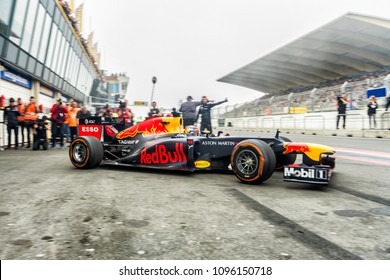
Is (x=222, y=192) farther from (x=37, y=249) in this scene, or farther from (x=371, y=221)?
(x=37, y=249)

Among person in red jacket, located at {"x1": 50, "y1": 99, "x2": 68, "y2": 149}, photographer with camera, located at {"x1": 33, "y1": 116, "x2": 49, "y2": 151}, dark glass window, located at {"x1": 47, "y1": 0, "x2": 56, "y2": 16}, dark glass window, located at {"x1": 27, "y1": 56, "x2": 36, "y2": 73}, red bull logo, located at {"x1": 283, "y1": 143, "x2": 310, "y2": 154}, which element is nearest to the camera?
red bull logo, located at {"x1": 283, "y1": 143, "x2": 310, "y2": 154}

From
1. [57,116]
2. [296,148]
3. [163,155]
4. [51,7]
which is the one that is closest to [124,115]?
[163,155]

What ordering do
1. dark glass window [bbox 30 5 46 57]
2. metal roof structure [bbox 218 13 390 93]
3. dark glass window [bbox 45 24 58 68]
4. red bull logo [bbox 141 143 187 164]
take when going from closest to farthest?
1. red bull logo [bbox 141 143 187 164]
2. dark glass window [bbox 30 5 46 57]
3. dark glass window [bbox 45 24 58 68]
4. metal roof structure [bbox 218 13 390 93]

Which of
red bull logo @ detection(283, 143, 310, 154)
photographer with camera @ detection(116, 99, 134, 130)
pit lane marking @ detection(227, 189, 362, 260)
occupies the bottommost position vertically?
pit lane marking @ detection(227, 189, 362, 260)

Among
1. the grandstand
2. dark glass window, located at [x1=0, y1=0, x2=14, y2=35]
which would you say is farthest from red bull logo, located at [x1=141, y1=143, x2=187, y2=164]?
the grandstand

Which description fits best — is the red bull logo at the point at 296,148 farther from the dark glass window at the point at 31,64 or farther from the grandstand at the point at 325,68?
the dark glass window at the point at 31,64

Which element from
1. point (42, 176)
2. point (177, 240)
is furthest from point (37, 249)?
point (42, 176)

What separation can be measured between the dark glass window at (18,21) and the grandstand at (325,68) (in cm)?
1781

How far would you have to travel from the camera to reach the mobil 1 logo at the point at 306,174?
3980mm

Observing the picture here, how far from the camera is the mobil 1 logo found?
13.1ft

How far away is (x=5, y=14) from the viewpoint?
43.2ft

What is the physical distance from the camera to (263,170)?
4.25 meters

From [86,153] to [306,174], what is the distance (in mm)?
3897

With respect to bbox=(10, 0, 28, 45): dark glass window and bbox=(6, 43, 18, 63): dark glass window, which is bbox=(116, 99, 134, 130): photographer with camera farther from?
bbox=(10, 0, 28, 45): dark glass window
